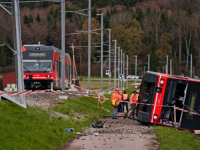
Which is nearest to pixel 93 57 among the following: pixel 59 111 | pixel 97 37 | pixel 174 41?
pixel 97 37

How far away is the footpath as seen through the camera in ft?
56.4

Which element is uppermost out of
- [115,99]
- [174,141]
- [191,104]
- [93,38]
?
[191,104]

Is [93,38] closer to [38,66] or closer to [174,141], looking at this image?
[38,66]

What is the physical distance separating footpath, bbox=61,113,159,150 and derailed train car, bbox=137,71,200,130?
1666mm

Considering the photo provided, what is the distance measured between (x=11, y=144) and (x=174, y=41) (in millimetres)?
147526

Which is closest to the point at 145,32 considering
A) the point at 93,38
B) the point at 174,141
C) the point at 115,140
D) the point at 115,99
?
the point at 93,38

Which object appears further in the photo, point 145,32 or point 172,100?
point 145,32

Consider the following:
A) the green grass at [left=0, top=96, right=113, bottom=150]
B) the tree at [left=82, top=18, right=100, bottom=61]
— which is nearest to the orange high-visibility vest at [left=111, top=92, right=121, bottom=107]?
the green grass at [left=0, top=96, right=113, bottom=150]

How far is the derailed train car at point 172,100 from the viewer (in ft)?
80.0

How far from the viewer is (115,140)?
18.8 m

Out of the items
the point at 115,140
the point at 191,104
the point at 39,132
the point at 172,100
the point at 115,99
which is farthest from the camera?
the point at 115,99

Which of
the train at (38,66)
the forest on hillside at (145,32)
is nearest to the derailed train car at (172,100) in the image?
the train at (38,66)

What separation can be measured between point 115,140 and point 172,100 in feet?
21.4

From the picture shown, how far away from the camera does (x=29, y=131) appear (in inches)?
675
